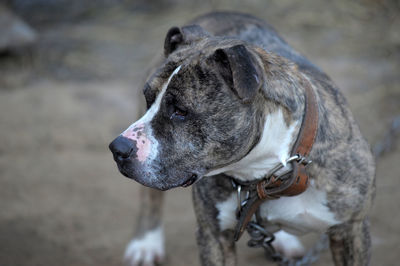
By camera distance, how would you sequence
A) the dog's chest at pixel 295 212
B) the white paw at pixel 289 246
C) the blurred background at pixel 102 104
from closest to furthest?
the dog's chest at pixel 295 212 → the white paw at pixel 289 246 → the blurred background at pixel 102 104

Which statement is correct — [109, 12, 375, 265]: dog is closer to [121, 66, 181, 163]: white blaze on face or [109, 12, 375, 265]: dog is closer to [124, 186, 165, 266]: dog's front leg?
[121, 66, 181, 163]: white blaze on face

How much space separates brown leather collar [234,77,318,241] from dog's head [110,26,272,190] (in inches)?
9.2

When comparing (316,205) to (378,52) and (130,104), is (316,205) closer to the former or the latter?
(130,104)

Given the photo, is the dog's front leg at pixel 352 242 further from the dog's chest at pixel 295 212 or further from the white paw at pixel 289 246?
the white paw at pixel 289 246

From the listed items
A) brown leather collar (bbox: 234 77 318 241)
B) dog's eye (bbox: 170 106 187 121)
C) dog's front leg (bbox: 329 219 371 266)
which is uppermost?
dog's eye (bbox: 170 106 187 121)

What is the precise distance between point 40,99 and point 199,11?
3.04m

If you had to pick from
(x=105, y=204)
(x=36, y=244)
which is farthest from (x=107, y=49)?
(x=36, y=244)

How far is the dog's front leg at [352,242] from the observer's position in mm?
2645

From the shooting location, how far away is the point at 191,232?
4023 mm

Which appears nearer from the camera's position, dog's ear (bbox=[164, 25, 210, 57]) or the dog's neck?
the dog's neck

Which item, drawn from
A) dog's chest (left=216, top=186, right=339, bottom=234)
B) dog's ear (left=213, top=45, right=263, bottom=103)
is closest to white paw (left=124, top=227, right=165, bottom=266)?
dog's chest (left=216, top=186, right=339, bottom=234)

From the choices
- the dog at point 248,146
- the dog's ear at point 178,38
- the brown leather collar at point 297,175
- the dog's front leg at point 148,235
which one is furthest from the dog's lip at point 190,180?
the dog's front leg at point 148,235

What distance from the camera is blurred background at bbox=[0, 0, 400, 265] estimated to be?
3.94 meters

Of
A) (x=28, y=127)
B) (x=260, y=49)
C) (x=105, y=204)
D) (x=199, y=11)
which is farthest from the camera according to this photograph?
(x=199, y=11)
